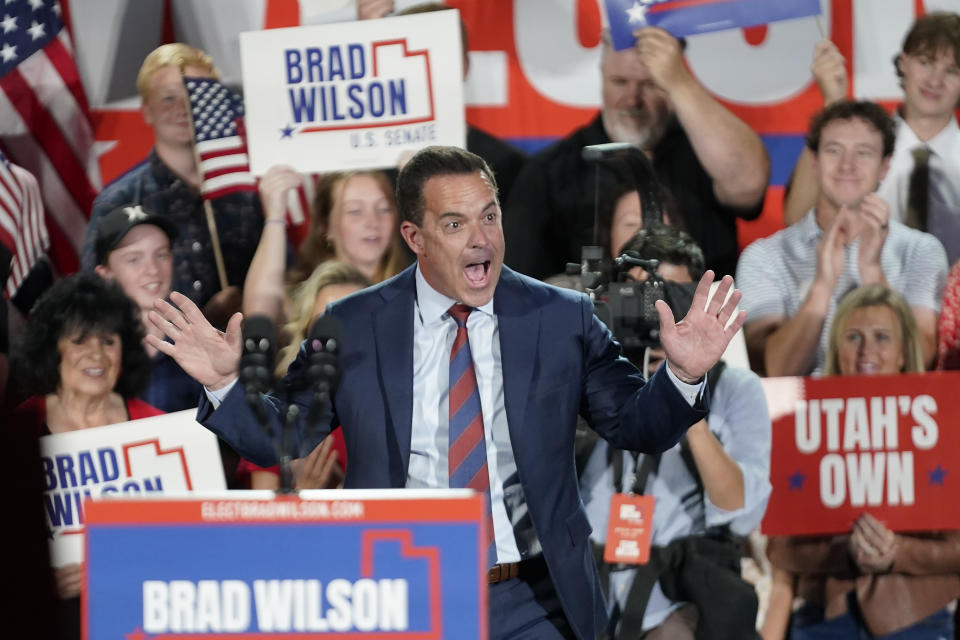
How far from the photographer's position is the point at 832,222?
4.93 meters

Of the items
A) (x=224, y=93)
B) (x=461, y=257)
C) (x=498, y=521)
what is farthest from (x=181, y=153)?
(x=498, y=521)

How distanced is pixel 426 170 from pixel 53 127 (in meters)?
2.67

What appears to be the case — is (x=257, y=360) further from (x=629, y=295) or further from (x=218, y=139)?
(x=218, y=139)

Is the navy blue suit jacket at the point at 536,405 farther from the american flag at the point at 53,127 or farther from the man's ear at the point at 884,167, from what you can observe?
the american flag at the point at 53,127

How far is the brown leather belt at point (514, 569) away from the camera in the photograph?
8.98 feet

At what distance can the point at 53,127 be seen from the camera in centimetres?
509

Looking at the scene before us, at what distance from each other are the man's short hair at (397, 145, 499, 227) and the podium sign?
1.09m

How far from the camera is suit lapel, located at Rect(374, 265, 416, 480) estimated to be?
2807 millimetres

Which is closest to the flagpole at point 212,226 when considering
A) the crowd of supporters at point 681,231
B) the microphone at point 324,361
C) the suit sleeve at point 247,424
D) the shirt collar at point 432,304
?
the crowd of supporters at point 681,231

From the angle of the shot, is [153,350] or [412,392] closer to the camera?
[412,392]

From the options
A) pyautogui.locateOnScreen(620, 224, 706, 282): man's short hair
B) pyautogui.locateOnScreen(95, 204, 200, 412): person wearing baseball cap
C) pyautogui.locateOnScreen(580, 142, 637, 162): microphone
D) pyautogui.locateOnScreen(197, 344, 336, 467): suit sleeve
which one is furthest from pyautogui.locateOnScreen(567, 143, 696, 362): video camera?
pyautogui.locateOnScreen(95, 204, 200, 412): person wearing baseball cap

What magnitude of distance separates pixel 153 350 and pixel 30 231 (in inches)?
27.6

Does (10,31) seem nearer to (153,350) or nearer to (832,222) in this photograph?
(153,350)

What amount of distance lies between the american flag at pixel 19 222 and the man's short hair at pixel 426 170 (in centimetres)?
245
